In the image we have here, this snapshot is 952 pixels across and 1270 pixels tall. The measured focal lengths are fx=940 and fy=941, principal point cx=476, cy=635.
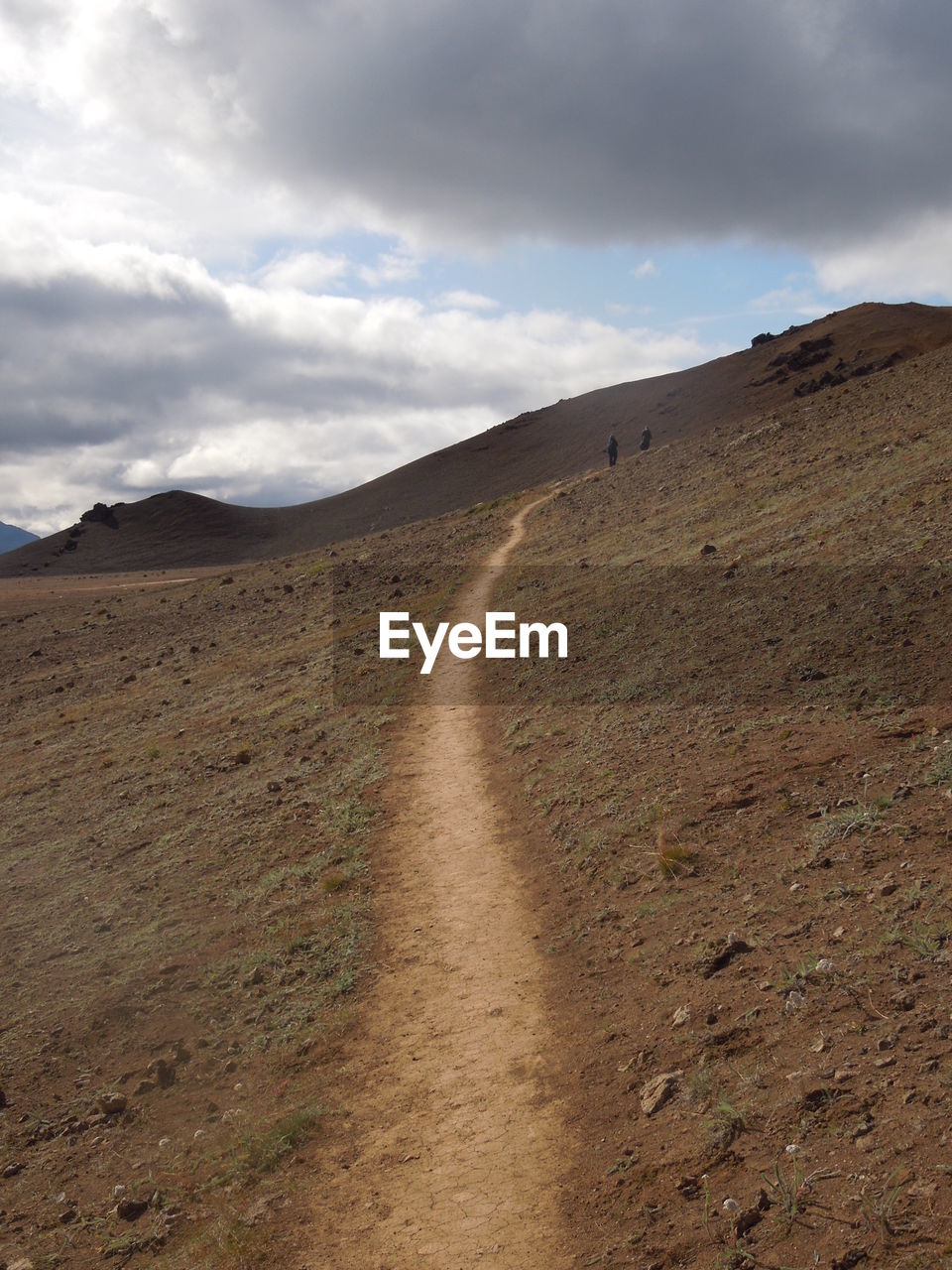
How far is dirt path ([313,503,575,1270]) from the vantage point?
630cm

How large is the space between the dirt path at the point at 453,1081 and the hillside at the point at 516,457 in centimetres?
6489

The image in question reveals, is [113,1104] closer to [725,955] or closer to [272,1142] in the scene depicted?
[272,1142]

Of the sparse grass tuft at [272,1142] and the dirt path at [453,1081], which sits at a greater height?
the dirt path at [453,1081]

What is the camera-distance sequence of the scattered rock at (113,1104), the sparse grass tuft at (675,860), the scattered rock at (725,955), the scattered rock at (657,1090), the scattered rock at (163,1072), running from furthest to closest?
the sparse grass tuft at (675,860) < the scattered rock at (163,1072) < the scattered rock at (113,1104) < the scattered rock at (725,955) < the scattered rock at (657,1090)

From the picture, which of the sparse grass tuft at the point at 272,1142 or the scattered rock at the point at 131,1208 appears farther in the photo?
the sparse grass tuft at the point at 272,1142

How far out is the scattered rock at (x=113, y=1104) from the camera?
874cm

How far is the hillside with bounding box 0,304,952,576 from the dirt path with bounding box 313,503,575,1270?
213 feet

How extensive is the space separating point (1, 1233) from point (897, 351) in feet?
245

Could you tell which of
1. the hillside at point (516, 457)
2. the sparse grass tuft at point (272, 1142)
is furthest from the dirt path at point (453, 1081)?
the hillside at point (516, 457)

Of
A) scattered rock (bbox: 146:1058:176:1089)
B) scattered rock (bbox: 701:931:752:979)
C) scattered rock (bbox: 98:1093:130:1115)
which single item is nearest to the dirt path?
scattered rock (bbox: 701:931:752:979)

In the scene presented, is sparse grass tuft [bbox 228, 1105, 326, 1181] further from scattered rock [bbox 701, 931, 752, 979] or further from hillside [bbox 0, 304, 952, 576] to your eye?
hillside [bbox 0, 304, 952, 576]

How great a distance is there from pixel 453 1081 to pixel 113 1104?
3.30m

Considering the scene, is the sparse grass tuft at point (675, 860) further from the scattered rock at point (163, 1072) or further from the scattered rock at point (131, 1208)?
the scattered rock at point (131, 1208)

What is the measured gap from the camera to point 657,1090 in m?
6.94
